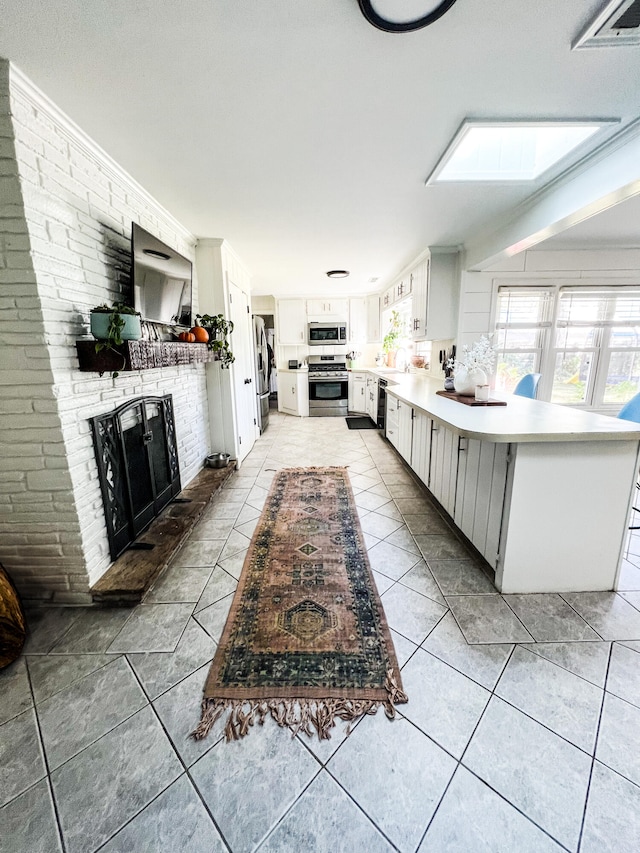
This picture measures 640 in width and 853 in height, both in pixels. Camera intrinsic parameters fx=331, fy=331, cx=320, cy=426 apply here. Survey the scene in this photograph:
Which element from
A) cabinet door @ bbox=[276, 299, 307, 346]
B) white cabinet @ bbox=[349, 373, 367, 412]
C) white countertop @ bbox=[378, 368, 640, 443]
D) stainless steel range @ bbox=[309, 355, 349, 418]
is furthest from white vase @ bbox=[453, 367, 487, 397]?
cabinet door @ bbox=[276, 299, 307, 346]

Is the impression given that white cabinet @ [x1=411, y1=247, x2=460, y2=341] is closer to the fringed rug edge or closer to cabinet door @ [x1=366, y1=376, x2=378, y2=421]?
cabinet door @ [x1=366, y1=376, x2=378, y2=421]

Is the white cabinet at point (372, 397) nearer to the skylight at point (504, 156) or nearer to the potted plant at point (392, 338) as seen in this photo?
the potted plant at point (392, 338)

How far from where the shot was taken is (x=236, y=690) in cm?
131

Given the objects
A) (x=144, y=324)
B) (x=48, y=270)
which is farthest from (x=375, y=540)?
(x=48, y=270)

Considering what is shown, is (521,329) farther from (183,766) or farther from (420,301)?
(183,766)

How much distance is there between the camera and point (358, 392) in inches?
254

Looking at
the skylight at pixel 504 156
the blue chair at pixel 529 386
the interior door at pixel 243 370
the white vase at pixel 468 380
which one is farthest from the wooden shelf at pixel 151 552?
the blue chair at pixel 529 386

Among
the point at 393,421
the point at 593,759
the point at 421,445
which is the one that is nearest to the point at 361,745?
the point at 593,759

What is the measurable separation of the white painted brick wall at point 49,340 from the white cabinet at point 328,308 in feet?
15.1

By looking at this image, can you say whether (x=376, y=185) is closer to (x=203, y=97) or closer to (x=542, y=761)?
(x=203, y=97)

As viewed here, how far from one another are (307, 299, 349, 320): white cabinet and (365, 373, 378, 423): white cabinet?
1.37 metres

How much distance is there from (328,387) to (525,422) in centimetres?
469

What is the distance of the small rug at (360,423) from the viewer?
5724mm

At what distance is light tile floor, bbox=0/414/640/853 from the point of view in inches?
36.5
